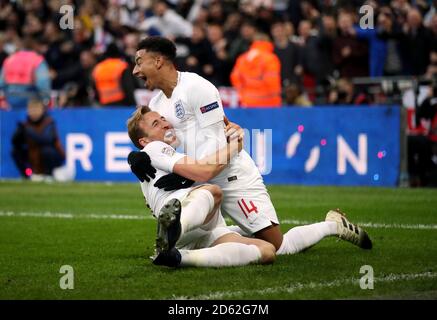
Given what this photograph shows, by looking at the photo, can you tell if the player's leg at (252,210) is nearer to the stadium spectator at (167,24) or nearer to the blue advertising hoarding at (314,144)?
the blue advertising hoarding at (314,144)

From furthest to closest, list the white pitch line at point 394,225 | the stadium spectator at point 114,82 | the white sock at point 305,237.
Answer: the stadium spectator at point 114,82 → the white pitch line at point 394,225 → the white sock at point 305,237

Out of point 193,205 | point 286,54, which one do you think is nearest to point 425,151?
point 286,54

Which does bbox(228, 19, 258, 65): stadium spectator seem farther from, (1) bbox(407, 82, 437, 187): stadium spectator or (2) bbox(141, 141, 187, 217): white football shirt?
(2) bbox(141, 141, 187, 217): white football shirt

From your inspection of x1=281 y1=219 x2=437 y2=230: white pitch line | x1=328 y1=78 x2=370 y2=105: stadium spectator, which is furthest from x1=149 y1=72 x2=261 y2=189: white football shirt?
x1=328 y1=78 x2=370 y2=105: stadium spectator

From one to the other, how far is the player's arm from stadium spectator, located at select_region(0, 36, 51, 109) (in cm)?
1186

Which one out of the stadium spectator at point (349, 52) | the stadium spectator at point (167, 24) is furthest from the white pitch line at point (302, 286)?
the stadium spectator at point (167, 24)

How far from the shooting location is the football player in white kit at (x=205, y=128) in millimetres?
8305

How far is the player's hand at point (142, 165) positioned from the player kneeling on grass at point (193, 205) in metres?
0.04

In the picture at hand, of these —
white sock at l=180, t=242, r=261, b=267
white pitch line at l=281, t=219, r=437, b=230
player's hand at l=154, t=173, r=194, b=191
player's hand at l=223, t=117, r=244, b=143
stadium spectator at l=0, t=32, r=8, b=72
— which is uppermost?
player's hand at l=223, t=117, r=244, b=143

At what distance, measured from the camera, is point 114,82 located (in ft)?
62.7

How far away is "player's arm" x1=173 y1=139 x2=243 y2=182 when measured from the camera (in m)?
7.82

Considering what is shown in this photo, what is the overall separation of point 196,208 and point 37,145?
11180mm
